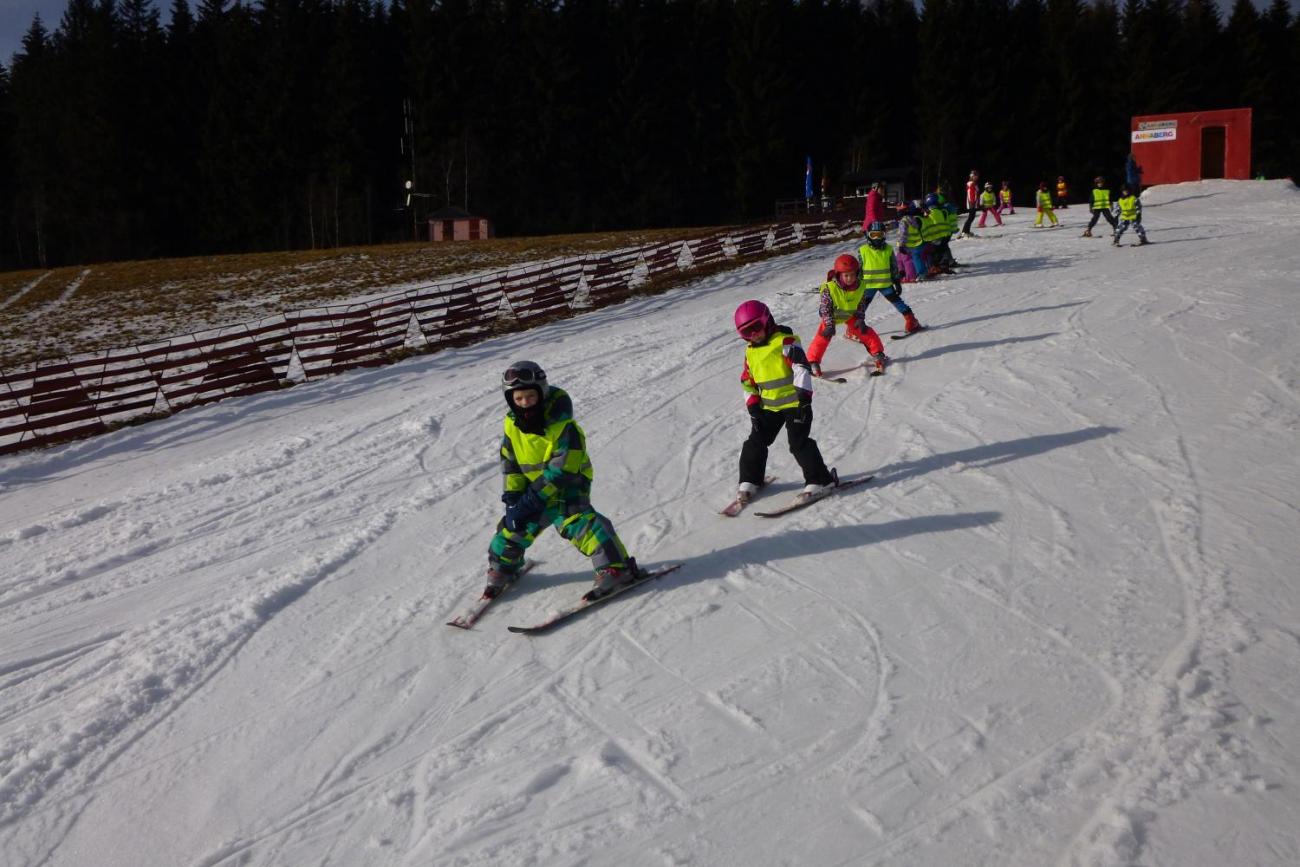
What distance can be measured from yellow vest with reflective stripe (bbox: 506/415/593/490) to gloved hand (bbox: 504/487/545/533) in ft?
0.34

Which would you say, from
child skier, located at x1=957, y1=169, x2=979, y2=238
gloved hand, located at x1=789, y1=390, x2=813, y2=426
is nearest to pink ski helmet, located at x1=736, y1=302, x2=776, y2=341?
gloved hand, located at x1=789, y1=390, x2=813, y2=426

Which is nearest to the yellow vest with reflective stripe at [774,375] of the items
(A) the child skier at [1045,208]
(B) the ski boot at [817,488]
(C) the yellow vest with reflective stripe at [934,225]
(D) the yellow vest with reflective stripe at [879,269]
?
(B) the ski boot at [817,488]

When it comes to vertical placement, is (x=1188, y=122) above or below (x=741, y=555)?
above

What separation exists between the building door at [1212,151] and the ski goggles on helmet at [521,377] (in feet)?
125

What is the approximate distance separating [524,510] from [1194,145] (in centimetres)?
3812

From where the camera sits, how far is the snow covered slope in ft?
12.8

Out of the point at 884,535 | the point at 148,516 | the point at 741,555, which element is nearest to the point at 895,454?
the point at 884,535

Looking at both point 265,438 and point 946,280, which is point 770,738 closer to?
point 265,438

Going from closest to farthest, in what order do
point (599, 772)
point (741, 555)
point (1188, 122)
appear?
point (599, 772), point (741, 555), point (1188, 122)

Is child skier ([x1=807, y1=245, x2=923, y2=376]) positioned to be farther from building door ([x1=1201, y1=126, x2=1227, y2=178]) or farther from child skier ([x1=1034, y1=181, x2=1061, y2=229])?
building door ([x1=1201, y1=126, x2=1227, y2=178])

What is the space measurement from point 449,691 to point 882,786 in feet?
7.37

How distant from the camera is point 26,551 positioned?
26.7 feet

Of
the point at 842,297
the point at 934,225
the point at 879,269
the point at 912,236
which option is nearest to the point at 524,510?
the point at 842,297

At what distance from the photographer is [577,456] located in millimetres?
5492
